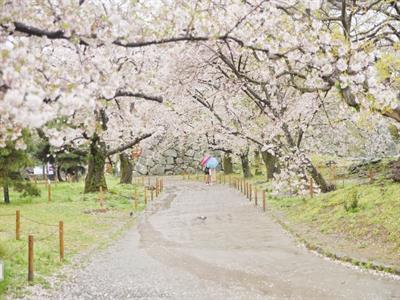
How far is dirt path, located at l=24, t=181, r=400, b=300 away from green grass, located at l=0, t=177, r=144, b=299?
0.71m

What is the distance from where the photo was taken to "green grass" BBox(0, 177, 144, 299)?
10.8 meters

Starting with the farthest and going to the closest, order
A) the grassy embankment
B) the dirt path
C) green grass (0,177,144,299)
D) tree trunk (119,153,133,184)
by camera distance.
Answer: tree trunk (119,153,133,184) → the grassy embankment → green grass (0,177,144,299) → the dirt path

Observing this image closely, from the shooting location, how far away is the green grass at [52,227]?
10.8 meters

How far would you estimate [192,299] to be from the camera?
8898 millimetres

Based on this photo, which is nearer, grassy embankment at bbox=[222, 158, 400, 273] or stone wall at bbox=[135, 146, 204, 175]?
grassy embankment at bbox=[222, 158, 400, 273]

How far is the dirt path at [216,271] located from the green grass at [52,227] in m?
0.71

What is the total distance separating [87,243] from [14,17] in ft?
29.7

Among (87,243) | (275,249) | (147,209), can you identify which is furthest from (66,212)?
(275,249)

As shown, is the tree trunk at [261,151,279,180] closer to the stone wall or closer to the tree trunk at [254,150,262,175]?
the tree trunk at [254,150,262,175]

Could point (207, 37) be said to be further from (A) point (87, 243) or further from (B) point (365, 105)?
(A) point (87, 243)

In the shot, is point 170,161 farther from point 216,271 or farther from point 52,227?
point 216,271

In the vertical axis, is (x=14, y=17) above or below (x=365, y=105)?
above

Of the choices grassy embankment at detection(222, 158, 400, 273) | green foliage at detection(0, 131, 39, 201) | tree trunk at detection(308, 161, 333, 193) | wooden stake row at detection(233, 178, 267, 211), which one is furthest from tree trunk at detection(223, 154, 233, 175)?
grassy embankment at detection(222, 158, 400, 273)

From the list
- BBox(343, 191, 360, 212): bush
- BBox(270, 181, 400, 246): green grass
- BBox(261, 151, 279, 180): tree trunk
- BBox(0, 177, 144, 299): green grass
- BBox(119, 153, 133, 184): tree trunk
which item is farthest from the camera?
BBox(119, 153, 133, 184): tree trunk
